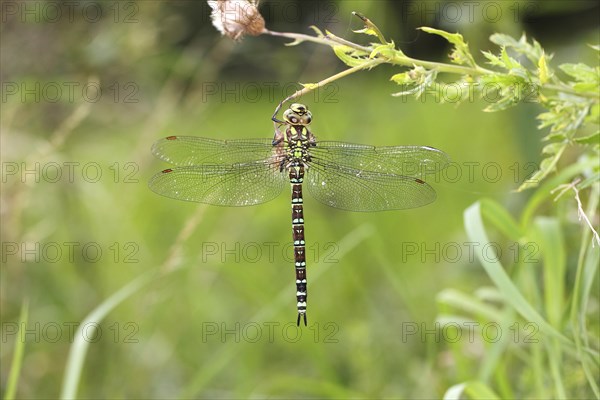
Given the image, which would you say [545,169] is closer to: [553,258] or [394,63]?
[394,63]

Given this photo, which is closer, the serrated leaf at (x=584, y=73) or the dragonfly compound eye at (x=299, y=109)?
the serrated leaf at (x=584, y=73)

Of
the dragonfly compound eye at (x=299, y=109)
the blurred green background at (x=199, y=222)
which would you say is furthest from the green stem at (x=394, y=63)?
the blurred green background at (x=199, y=222)

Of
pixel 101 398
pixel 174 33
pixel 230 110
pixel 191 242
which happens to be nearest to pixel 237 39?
pixel 101 398

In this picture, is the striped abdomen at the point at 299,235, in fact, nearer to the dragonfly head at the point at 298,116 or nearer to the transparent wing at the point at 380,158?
the transparent wing at the point at 380,158

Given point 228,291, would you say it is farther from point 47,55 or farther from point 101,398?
point 47,55

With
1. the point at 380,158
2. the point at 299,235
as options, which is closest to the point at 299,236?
the point at 299,235

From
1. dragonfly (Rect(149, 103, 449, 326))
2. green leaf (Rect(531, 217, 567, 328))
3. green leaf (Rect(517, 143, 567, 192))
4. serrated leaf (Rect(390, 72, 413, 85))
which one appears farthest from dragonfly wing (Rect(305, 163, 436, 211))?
serrated leaf (Rect(390, 72, 413, 85))
